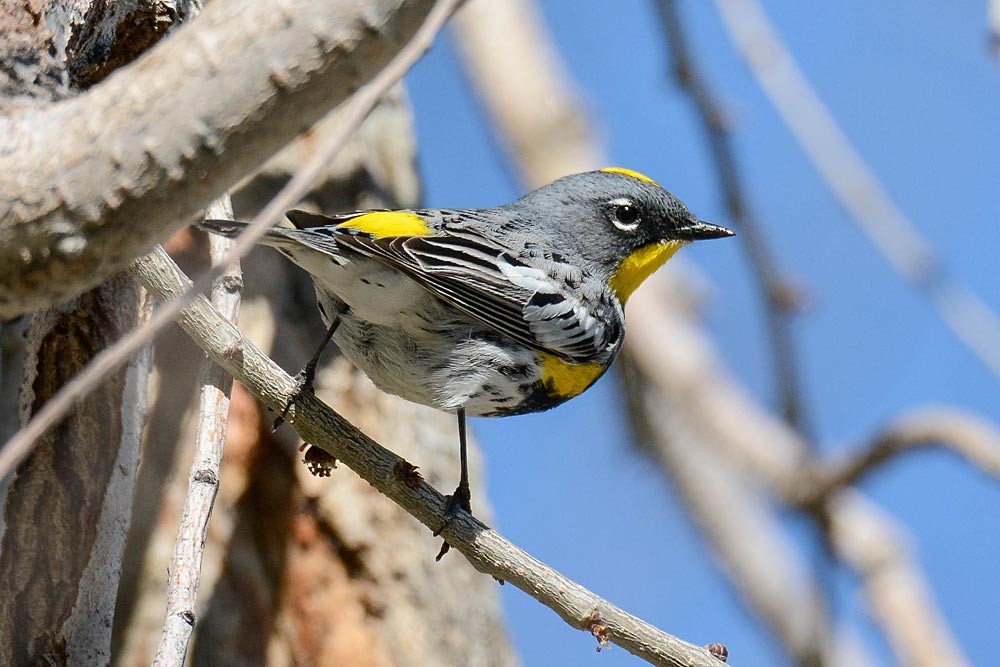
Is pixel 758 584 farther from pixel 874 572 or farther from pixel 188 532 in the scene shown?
pixel 188 532

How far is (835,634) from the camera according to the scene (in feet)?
9.32

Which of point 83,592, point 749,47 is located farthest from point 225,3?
point 749,47

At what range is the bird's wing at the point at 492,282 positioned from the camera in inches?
112

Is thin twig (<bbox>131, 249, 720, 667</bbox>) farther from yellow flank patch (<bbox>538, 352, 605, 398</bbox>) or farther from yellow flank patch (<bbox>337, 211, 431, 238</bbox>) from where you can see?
yellow flank patch (<bbox>538, 352, 605, 398</bbox>)

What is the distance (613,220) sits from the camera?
3.86 m

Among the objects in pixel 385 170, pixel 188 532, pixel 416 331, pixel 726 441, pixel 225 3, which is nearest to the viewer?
pixel 225 3

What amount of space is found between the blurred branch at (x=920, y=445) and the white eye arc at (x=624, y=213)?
1.11 metres

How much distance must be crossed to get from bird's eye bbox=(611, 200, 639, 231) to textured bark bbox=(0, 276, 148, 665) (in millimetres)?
1675

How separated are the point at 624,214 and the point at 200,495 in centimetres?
196

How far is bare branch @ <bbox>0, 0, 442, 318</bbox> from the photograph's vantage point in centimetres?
132

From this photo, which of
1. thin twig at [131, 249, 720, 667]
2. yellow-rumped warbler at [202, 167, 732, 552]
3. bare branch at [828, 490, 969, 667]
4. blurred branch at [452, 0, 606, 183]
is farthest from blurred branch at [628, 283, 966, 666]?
thin twig at [131, 249, 720, 667]

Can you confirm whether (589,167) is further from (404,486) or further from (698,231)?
(404,486)

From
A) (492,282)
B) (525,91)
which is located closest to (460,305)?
(492,282)

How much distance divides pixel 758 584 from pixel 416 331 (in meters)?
3.09
